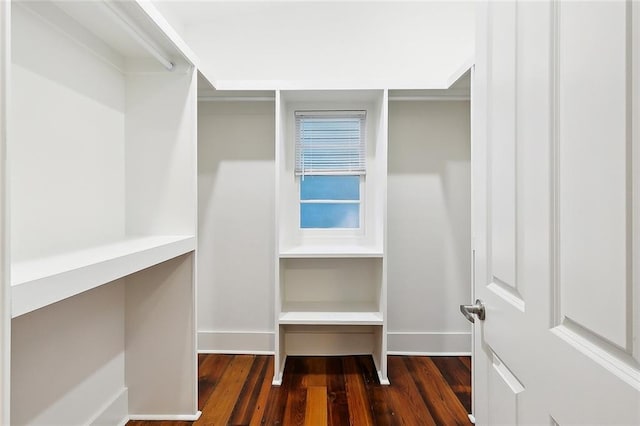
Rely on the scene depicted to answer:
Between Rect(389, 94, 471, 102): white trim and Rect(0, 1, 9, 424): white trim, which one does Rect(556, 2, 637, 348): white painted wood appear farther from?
Rect(389, 94, 471, 102): white trim

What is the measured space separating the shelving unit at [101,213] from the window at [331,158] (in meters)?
1.04

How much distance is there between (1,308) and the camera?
744 mm

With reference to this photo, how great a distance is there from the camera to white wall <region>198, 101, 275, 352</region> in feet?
8.99

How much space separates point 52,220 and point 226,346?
68.9 inches

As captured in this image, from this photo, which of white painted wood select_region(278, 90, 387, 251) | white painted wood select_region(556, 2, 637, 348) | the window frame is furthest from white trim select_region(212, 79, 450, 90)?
white painted wood select_region(556, 2, 637, 348)

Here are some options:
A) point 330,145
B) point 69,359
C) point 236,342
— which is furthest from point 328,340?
point 69,359

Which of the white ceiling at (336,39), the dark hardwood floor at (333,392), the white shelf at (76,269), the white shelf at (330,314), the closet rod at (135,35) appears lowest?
the dark hardwood floor at (333,392)

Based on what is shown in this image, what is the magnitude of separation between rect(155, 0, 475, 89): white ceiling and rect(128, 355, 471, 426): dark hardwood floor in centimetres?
225

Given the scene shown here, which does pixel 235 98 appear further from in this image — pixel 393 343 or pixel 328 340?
pixel 393 343

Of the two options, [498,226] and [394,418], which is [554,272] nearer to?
[498,226]

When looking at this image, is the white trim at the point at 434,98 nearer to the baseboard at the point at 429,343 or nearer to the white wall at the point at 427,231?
the white wall at the point at 427,231

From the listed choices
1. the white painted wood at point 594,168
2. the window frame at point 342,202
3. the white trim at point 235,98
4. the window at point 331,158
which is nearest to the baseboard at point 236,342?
the window frame at point 342,202

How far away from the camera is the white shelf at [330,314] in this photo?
7.64 ft

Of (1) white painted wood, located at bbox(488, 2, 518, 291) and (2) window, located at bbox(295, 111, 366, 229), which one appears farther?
(2) window, located at bbox(295, 111, 366, 229)
